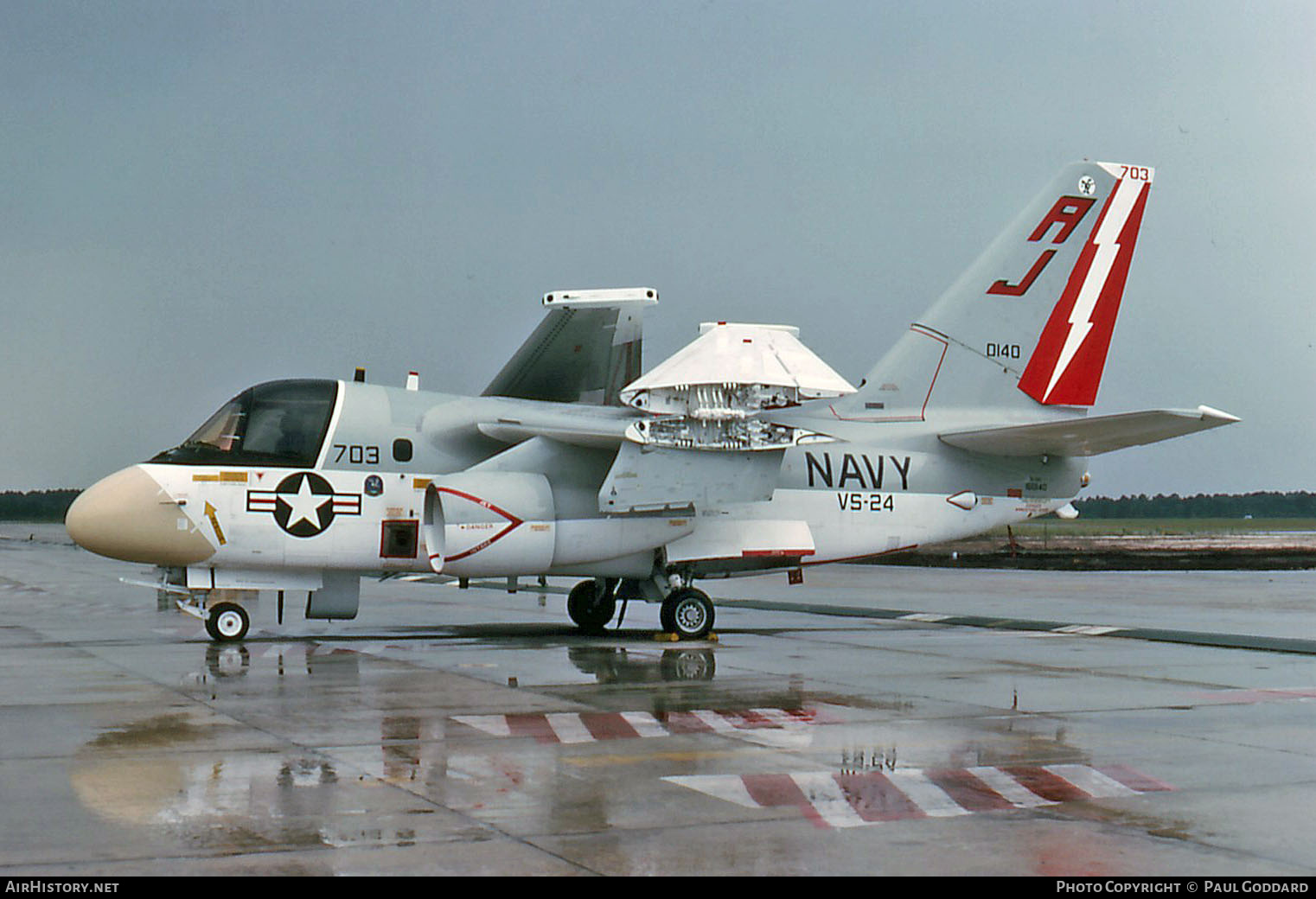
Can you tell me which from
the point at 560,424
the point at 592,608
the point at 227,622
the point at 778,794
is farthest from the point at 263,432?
the point at 778,794

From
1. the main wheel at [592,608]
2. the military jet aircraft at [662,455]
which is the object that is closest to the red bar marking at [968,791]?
the military jet aircraft at [662,455]

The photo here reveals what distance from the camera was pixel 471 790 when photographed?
23.8 feet

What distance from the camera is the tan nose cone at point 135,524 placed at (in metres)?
15.8

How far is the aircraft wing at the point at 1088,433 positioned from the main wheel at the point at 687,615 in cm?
426

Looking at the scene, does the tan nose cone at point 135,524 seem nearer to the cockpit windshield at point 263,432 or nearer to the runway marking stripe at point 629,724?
the cockpit windshield at point 263,432

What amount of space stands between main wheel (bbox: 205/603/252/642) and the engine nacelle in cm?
237

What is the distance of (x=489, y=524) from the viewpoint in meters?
16.4

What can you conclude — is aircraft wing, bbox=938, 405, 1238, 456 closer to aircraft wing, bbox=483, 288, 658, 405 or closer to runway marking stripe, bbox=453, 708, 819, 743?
aircraft wing, bbox=483, 288, 658, 405

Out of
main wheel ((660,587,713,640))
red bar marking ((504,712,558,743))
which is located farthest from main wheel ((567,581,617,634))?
red bar marking ((504,712,558,743))

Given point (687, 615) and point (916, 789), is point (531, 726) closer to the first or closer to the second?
point (916, 789)

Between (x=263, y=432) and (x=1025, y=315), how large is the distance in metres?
10.7

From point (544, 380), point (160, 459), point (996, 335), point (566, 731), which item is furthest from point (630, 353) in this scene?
point (566, 731)

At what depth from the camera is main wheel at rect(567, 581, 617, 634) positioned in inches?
747

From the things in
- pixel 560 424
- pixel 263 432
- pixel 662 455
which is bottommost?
pixel 662 455
